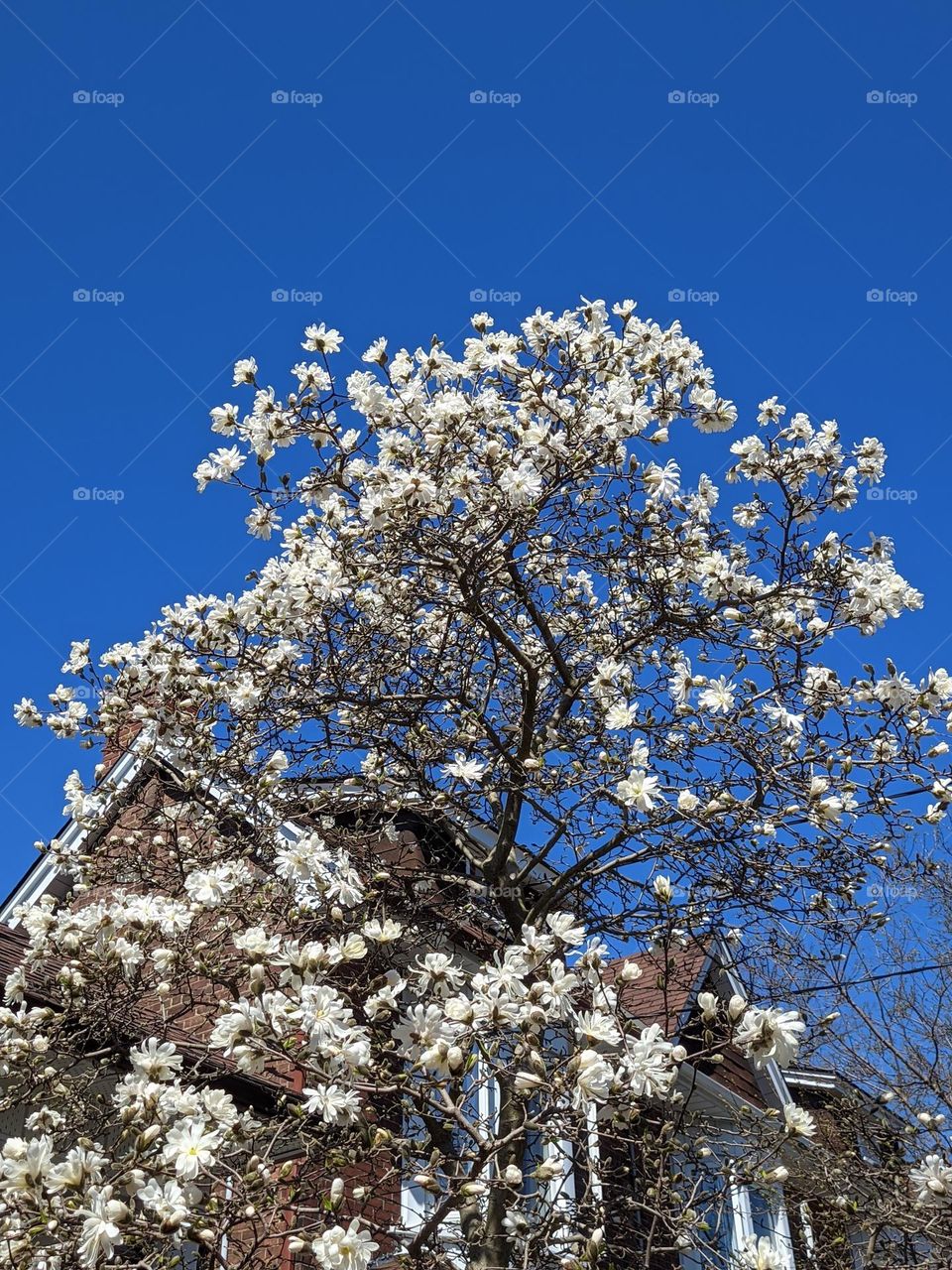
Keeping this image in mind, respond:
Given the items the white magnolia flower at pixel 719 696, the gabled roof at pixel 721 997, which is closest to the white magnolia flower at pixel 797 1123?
the white magnolia flower at pixel 719 696

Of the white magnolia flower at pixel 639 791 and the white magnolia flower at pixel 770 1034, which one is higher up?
the white magnolia flower at pixel 639 791

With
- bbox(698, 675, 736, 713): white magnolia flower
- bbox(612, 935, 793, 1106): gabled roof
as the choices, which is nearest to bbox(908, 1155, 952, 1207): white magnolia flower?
bbox(698, 675, 736, 713): white magnolia flower

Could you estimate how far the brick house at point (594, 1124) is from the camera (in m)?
4.32

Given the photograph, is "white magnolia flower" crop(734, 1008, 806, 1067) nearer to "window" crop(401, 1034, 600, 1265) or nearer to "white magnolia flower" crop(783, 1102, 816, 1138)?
"white magnolia flower" crop(783, 1102, 816, 1138)

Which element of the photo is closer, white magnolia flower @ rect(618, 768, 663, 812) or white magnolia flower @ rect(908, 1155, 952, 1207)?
white magnolia flower @ rect(908, 1155, 952, 1207)

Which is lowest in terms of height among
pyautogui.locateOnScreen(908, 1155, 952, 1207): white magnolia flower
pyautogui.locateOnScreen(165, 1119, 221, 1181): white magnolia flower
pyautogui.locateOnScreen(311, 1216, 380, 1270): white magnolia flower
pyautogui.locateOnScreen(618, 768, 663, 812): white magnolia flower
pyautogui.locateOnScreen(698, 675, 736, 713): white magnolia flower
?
pyautogui.locateOnScreen(311, 1216, 380, 1270): white magnolia flower

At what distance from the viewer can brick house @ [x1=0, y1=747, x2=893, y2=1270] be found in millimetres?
4316

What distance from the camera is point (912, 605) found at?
5738mm

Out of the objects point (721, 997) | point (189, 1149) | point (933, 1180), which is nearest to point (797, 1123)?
point (933, 1180)

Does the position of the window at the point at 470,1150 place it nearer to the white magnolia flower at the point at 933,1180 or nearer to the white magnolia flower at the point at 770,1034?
the white magnolia flower at the point at 770,1034

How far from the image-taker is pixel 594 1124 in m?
3.60

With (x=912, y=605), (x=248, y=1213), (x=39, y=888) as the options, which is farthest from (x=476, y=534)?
(x=39, y=888)

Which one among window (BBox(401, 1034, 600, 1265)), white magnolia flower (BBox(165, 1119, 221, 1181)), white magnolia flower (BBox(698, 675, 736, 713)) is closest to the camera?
white magnolia flower (BBox(165, 1119, 221, 1181))

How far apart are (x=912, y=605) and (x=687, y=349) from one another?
1892mm
